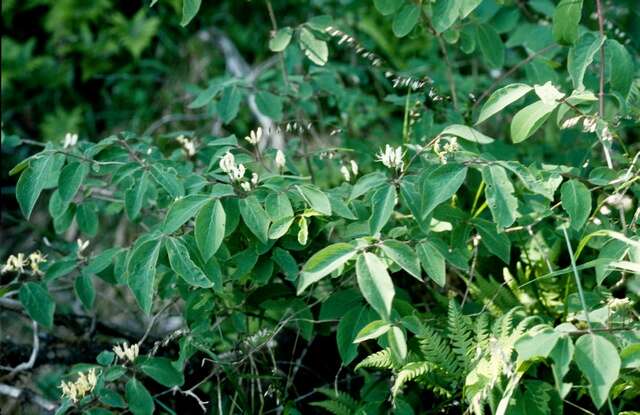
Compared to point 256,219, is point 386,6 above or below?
above

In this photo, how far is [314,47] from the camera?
2.65 metres

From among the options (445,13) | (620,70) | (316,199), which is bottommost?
(316,199)

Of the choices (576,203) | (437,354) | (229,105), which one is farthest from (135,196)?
(576,203)

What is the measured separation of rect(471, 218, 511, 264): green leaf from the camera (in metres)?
2.23

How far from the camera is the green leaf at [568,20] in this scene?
2168 mm

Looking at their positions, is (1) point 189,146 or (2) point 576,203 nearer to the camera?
(2) point 576,203

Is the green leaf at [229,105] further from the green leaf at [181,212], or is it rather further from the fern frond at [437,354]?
the fern frond at [437,354]

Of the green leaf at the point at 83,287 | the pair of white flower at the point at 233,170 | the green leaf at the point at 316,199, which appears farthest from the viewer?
the green leaf at the point at 83,287

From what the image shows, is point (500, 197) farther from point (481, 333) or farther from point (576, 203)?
point (481, 333)

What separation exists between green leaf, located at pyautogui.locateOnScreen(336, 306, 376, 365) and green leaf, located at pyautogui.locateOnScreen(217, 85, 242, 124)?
0.89 metres

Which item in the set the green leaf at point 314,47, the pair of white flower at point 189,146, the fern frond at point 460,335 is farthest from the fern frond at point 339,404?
the green leaf at point 314,47

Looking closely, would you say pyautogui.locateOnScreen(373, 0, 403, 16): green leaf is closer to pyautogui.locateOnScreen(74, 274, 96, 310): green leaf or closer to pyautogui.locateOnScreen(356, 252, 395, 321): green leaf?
pyautogui.locateOnScreen(356, 252, 395, 321): green leaf

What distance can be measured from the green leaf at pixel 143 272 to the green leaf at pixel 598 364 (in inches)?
39.8

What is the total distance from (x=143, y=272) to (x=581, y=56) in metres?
1.27
